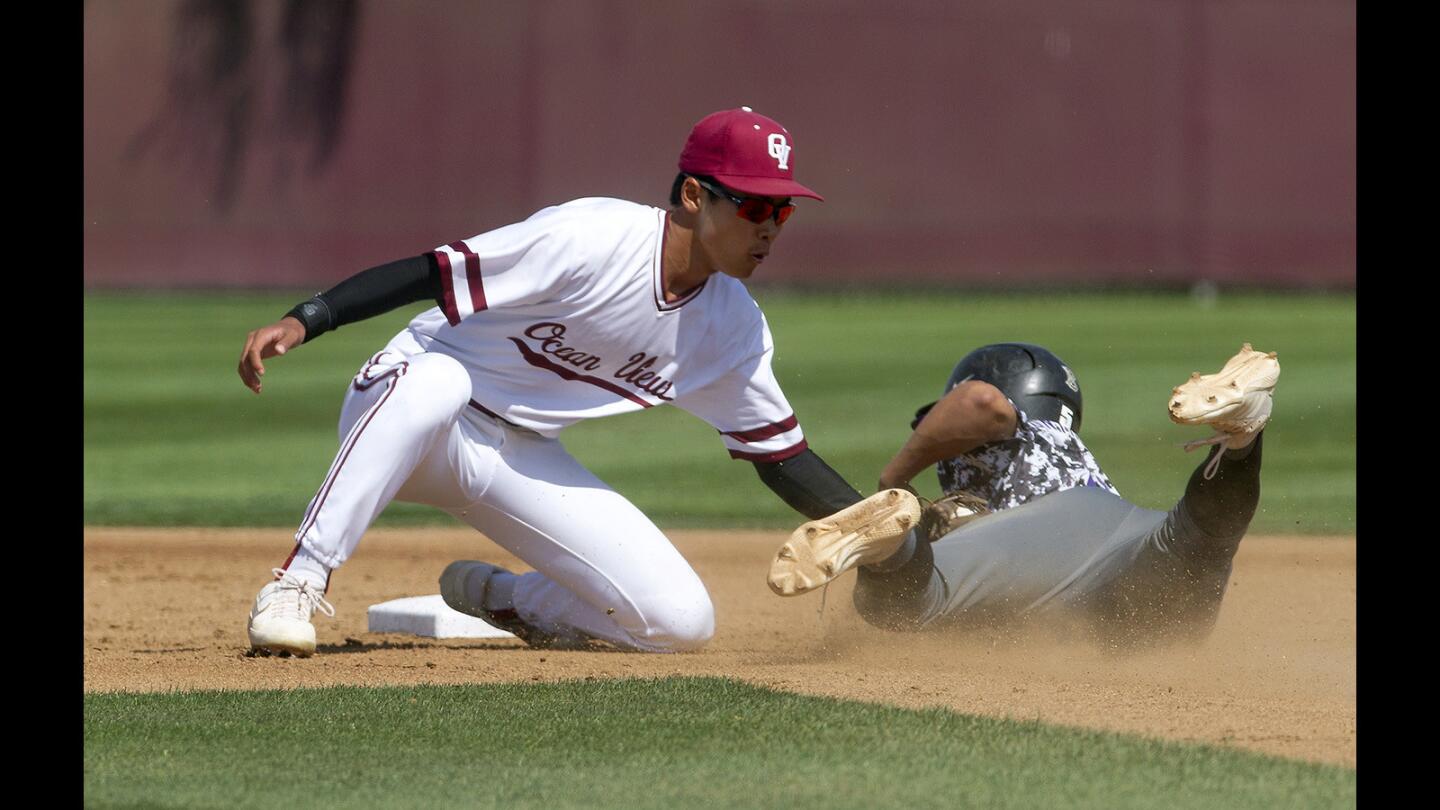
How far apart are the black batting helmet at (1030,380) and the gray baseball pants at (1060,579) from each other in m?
0.46

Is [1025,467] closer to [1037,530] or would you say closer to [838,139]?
[1037,530]

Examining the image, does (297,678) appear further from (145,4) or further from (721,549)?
(145,4)

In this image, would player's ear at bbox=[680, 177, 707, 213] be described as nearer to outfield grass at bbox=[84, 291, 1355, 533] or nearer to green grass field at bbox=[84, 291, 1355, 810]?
green grass field at bbox=[84, 291, 1355, 810]

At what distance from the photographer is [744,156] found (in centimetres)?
416

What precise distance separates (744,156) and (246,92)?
1731 centimetres

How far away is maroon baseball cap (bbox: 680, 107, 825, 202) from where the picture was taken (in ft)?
13.6

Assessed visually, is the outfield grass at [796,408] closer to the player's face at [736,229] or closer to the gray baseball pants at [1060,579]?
the gray baseball pants at [1060,579]

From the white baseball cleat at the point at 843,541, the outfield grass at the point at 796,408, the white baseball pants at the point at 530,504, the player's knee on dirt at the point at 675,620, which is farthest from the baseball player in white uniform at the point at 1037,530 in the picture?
the outfield grass at the point at 796,408

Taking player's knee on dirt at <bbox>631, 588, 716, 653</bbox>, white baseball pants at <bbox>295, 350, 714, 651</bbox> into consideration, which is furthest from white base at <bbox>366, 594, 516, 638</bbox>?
player's knee on dirt at <bbox>631, 588, 716, 653</bbox>

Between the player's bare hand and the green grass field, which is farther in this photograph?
the player's bare hand

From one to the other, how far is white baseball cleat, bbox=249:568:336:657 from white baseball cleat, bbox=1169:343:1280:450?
1979mm

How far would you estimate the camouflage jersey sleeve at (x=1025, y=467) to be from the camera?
15.2 feet

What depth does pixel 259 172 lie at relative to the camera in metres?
19.6
